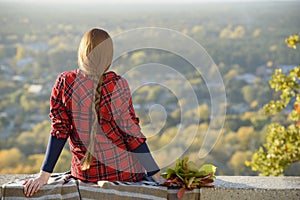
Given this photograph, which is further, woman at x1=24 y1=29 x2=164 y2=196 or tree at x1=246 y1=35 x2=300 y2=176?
tree at x1=246 y1=35 x2=300 y2=176

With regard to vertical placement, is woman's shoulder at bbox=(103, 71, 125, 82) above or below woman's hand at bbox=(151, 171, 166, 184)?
above

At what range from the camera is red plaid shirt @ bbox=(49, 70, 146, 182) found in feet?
5.74

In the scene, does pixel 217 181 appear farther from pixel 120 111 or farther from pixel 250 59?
pixel 250 59

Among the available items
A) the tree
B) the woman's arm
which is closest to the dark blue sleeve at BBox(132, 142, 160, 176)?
the woman's arm

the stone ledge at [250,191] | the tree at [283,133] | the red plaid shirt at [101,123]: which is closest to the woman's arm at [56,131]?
the red plaid shirt at [101,123]

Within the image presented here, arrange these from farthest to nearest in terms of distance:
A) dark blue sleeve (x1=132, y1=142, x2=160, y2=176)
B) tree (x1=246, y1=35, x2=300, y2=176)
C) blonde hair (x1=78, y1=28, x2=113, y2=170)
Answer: tree (x1=246, y1=35, x2=300, y2=176), dark blue sleeve (x1=132, y1=142, x2=160, y2=176), blonde hair (x1=78, y1=28, x2=113, y2=170)

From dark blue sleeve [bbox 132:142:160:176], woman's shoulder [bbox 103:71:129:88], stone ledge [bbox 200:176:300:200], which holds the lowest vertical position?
stone ledge [bbox 200:176:300:200]

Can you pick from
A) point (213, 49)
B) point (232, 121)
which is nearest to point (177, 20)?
point (213, 49)

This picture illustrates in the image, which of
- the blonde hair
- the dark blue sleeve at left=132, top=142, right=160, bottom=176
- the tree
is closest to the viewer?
the blonde hair

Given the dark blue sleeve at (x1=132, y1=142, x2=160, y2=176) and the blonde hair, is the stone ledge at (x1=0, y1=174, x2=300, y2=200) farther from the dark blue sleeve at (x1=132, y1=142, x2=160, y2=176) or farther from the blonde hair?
the blonde hair

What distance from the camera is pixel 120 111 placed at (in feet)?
5.86

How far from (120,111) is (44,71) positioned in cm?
418

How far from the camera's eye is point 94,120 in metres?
1.76

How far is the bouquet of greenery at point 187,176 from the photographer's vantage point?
184 cm
